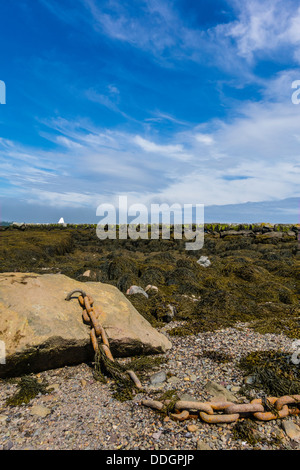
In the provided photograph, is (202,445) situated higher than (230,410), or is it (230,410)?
(230,410)

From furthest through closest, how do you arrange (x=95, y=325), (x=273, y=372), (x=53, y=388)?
(x=95, y=325) → (x=273, y=372) → (x=53, y=388)

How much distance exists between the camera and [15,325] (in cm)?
382

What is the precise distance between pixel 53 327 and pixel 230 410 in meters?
2.54

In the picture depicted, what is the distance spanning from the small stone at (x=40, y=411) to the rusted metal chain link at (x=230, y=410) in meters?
1.19

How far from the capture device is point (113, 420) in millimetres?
3029

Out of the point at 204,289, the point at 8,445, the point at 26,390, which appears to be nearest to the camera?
the point at 8,445

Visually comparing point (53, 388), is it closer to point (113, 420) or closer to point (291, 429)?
point (113, 420)

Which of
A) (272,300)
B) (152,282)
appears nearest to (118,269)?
(152,282)

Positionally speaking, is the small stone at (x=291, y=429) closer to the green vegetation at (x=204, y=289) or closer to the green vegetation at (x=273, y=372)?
the green vegetation at (x=273, y=372)

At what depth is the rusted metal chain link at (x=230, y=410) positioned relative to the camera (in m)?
2.94

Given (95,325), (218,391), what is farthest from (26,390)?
(218,391)

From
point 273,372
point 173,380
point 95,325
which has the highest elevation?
point 95,325
